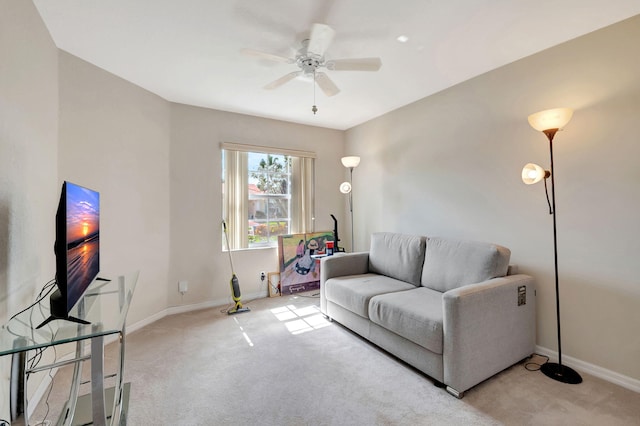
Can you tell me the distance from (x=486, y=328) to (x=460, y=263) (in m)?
0.65

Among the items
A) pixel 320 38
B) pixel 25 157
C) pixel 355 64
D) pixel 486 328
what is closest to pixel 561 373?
pixel 486 328

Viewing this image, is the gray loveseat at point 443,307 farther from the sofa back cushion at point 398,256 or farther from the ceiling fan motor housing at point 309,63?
the ceiling fan motor housing at point 309,63

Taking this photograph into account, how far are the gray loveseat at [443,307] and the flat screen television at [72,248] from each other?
6.50ft

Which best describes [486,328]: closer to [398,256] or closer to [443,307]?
[443,307]

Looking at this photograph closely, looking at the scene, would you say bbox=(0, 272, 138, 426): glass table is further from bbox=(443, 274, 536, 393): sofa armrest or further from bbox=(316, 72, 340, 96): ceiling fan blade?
bbox=(316, 72, 340, 96): ceiling fan blade

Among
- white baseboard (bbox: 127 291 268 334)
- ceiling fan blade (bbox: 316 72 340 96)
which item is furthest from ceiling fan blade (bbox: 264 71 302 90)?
white baseboard (bbox: 127 291 268 334)

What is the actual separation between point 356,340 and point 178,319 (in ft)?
6.66

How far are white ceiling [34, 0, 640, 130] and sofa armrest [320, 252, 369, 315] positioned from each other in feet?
6.27

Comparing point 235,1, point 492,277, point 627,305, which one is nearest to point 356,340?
point 492,277

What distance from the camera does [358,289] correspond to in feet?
8.66

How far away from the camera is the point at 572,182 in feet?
7.01

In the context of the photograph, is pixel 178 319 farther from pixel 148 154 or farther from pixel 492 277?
pixel 492 277

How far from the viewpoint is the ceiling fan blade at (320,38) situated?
1.71m

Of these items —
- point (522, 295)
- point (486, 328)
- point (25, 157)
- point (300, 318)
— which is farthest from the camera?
point (300, 318)
